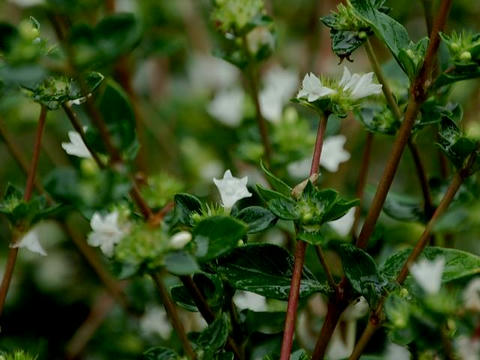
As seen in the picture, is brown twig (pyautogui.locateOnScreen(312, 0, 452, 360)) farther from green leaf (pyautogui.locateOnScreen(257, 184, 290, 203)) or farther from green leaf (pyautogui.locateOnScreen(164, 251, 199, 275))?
green leaf (pyautogui.locateOnScreen(164, 251, 199, 275))

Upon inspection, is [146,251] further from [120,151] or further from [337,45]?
[337,45]

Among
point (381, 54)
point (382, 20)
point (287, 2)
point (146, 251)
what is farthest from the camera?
point (287, 2)

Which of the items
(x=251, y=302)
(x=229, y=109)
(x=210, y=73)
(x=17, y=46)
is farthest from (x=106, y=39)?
(x=210, y=73)

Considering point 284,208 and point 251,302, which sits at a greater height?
point 284,208

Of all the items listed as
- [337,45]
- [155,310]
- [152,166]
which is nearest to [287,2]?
[152,166]

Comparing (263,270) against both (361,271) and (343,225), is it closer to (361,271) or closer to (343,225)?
(361,271)

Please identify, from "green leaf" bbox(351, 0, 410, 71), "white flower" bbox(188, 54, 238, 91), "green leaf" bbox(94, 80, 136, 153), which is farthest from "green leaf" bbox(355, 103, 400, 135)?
"white flower" bbox(188, 54, 238, 91)
